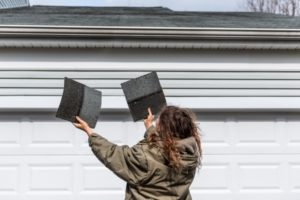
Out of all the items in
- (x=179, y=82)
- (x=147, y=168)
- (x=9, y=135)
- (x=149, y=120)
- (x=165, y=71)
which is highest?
(x=149, y=120)

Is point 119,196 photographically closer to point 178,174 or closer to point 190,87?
point 190,87

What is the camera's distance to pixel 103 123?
620 centimetres

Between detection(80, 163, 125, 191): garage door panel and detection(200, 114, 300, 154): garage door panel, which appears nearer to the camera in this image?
detection(80, 163, 125, 191): garage door panel

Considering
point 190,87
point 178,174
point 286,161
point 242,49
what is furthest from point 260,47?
point 178,174

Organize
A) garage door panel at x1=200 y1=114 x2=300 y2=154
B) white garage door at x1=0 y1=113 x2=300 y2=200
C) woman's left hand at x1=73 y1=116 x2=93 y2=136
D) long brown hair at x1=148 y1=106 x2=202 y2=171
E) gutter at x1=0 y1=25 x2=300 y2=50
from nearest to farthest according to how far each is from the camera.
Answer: long brown hair at x1=148 y1=106 x2=202 y2=171 → woman's left hand at x1=73 y1=116 x2=93 y2=136 → gutter at x1=0 y1=25 x2=300 y2=50 → white garage door at x1=0 y1=113 x2=300 y2=200 → garage door panel at x1=200 y1=114 x2=300 y2=154

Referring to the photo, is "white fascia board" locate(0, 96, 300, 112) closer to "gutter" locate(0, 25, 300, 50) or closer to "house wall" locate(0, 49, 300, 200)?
"house wall" locate(0, 49, 300, 200)

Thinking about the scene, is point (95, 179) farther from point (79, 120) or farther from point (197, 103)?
point (79, 120)

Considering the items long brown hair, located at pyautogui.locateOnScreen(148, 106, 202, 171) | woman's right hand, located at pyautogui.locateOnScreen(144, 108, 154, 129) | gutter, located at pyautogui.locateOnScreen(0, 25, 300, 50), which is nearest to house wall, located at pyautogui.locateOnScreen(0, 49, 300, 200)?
gutter, located at pyautogui.locateOnScreen(0, 25, 300, 50)

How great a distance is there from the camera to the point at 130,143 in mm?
6219

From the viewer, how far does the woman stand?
302 centimetres

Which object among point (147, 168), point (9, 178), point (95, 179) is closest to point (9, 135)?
point (9, 178)

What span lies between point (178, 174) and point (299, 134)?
376 cm

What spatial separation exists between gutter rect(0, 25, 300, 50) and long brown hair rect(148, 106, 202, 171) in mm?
3049

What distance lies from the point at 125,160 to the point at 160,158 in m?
0.21
